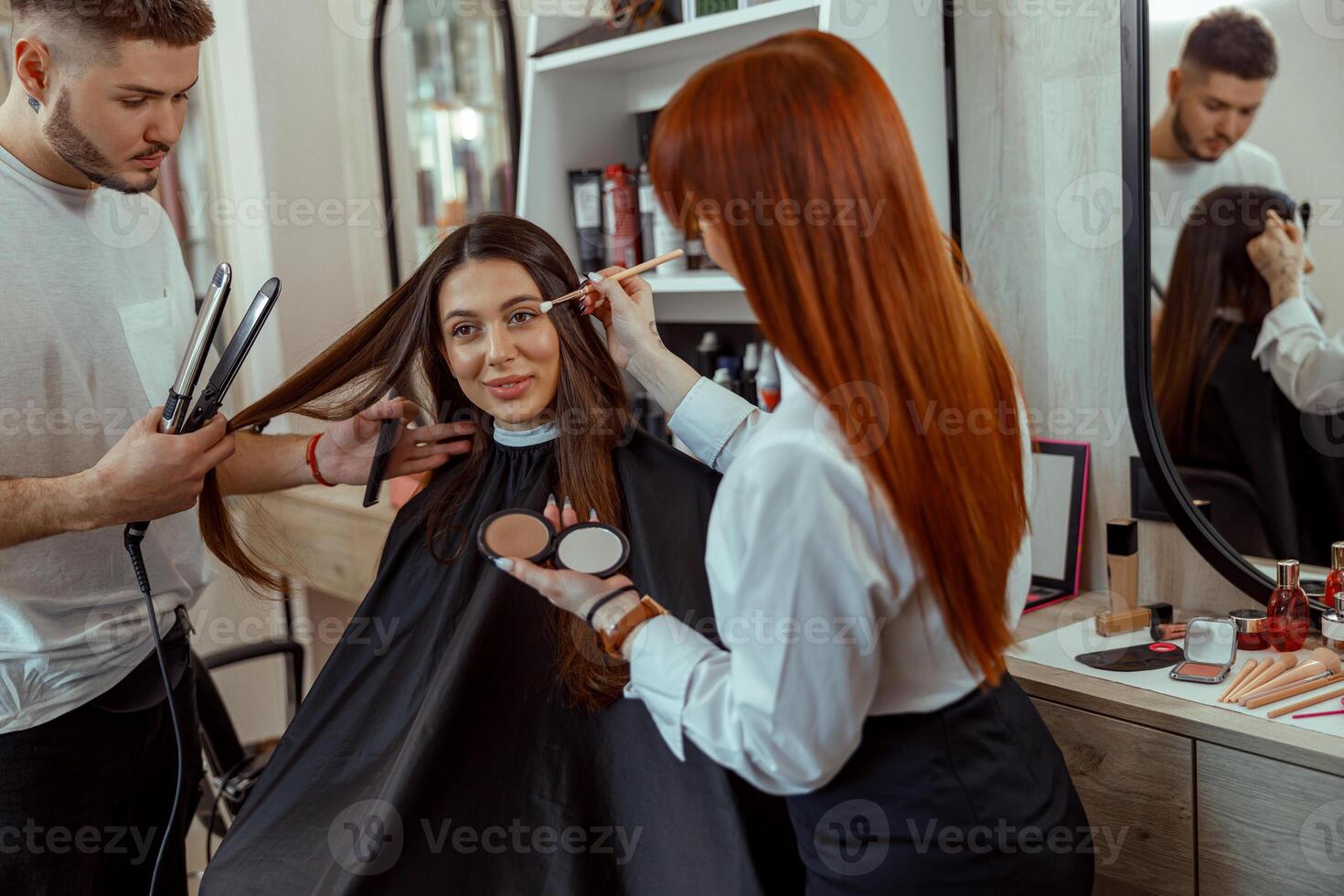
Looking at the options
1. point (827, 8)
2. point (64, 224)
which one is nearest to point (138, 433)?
point (64, 224)

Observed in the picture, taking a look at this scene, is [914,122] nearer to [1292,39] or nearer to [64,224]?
[1292,39]

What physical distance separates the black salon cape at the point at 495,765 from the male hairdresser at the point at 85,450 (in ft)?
0.79

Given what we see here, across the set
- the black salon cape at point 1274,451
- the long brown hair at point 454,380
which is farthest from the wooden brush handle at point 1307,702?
the long brown hair at point 454,380

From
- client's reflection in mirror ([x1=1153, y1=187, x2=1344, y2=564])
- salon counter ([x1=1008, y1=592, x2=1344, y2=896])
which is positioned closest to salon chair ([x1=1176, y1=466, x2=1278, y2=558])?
client's reflection in mirror ([x1=1153, y1=187, x2=1344, y2=564])

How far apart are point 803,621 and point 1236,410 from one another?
986 millimetres

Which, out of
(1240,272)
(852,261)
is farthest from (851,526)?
(1240,272)

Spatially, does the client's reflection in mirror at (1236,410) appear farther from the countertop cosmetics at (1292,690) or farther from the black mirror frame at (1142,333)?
the countertop cosmetics at (1292,690)

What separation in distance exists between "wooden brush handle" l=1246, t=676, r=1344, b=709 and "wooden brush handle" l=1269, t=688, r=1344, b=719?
14 mm

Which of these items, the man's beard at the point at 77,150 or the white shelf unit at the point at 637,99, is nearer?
the man's beard at the point at 77,150

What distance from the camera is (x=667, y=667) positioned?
1.03m

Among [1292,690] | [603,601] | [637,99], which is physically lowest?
[1292,690]

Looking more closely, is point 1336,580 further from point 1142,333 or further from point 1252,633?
point 1142,333

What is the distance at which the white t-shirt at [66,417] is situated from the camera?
1497 millimetres

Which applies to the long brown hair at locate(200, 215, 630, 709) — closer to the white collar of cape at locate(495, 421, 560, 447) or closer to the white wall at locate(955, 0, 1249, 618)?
the white collar of cape at locate(495, 421, 560, 447)
